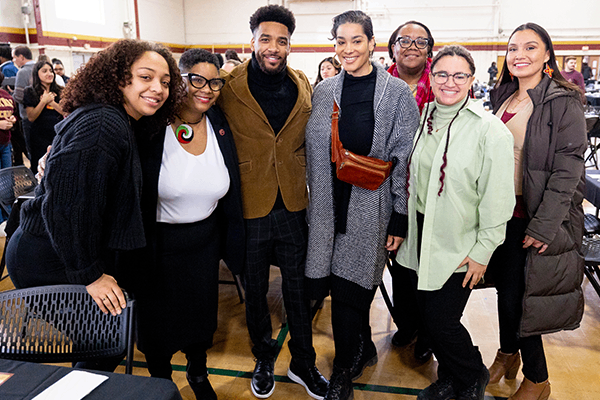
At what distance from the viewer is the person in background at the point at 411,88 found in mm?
2381

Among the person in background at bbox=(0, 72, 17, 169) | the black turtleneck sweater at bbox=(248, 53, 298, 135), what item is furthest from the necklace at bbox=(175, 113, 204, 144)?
the person in background at bbox=(0, 72, 17, 169)

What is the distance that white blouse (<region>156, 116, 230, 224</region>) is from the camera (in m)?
1.74

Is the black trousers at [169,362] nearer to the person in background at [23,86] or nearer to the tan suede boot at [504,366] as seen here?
the tan suede boot at [504,366]

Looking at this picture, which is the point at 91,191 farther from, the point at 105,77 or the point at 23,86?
the point at 23,86

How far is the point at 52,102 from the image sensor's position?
464 cm

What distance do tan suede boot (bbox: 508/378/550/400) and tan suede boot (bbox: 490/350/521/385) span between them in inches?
7.7

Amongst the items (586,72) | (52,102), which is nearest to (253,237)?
(52,102)

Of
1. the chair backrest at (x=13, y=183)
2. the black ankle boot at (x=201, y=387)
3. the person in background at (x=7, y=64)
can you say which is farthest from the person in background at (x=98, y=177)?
the person in background at (x=7, y=64)

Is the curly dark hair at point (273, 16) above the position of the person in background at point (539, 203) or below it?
above

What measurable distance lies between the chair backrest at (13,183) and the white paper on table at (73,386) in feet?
8.43

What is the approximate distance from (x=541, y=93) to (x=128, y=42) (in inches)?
64.7

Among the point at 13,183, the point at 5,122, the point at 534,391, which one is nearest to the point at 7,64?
the point at 5,122

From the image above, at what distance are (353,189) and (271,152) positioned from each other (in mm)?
406

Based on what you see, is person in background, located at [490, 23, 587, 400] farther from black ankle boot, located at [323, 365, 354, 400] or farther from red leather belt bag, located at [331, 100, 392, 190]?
black ankle boot, located at [323, 365, 354, 400]
